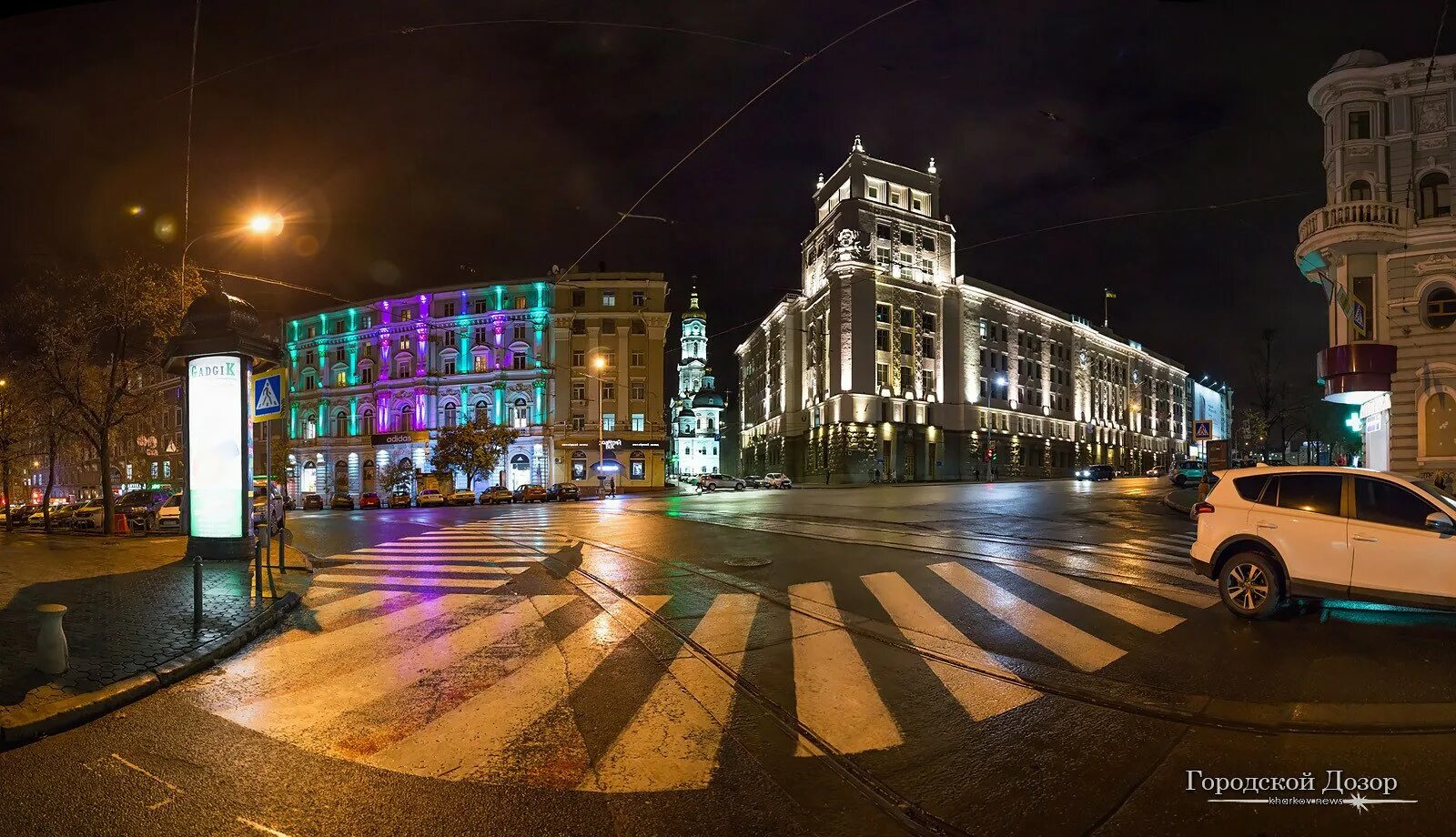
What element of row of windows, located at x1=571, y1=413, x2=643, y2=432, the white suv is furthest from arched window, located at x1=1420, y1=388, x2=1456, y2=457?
row of windows, located at x1=571, y1=413, x2=643, y2=432

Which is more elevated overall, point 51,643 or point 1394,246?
point 1394,246

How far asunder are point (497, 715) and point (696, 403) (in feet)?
318

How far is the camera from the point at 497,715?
5348 mm

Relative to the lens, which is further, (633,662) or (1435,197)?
(1435,197)

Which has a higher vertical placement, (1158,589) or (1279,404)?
(1279,404)

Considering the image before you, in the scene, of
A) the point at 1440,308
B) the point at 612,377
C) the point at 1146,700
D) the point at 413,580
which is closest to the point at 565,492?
the point at 612,377

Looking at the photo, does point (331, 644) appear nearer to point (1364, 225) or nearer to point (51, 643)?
point (51, 643)

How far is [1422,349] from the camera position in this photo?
26.8 metres

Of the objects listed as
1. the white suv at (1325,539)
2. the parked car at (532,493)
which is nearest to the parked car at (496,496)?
the parked car at (532,493)

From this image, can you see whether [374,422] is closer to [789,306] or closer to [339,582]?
[789,306]

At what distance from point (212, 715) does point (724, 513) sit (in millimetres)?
20668

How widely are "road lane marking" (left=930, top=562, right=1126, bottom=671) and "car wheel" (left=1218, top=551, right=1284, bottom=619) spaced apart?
191 cm

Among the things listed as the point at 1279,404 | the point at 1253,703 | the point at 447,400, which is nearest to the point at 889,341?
the point at 1279,404

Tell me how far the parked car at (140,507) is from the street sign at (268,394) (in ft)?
60.5
